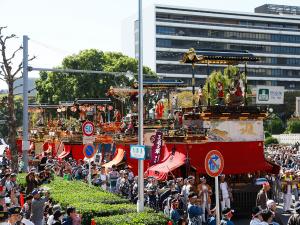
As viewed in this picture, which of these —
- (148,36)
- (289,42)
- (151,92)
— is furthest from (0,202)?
(289,42)

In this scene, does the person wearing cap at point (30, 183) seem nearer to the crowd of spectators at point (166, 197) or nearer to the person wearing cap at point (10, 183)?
the crowd of spectators at point (166, 197)

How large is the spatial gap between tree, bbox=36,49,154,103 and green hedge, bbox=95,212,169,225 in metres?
44.7

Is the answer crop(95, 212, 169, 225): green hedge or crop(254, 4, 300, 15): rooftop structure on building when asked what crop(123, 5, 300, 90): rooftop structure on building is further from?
crop(95, 212, 169, 225): green hedge

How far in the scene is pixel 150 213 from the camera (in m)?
12.6

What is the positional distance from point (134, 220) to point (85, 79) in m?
46.4

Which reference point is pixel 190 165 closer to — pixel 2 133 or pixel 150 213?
pixel 150 213

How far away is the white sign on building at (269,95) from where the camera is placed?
2588cm

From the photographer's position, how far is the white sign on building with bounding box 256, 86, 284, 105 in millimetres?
25875

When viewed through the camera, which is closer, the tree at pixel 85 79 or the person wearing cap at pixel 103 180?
the person wearing cap at pixel 103 180

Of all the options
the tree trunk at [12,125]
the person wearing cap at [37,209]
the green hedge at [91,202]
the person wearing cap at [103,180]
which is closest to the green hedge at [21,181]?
the green hedge at [91,202]

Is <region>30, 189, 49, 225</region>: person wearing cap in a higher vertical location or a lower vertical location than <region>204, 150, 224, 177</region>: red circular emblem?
lower

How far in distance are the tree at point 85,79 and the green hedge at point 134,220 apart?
44.7 m

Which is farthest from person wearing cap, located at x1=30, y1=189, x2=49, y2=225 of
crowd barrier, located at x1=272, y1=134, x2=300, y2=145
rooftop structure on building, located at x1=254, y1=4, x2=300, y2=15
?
rooftop structure on building, located at x1=254, y1=4, x2=300, y2=15

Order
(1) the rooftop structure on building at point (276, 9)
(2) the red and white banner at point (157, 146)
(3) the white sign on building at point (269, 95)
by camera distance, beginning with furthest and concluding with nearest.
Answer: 1. (1) the rooftop structure on building at point (276, 9)
2. (3) the white sign on building at point (269, 95)
3. (2) the red and white banner at point (157, 146)
